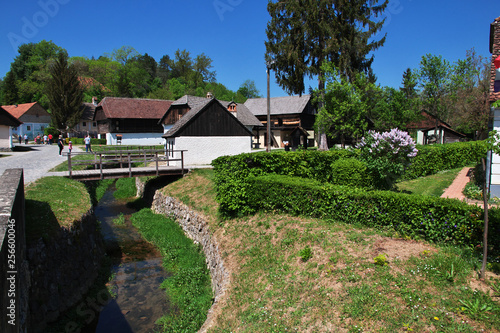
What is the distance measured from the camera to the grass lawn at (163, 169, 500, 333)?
6.11m

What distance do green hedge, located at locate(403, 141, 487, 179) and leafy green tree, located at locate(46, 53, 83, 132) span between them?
168ft

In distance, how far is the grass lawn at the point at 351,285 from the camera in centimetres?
611

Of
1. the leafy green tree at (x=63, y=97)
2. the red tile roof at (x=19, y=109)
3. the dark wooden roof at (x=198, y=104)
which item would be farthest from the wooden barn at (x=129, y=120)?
the red tile roof at (x=19, y=109)

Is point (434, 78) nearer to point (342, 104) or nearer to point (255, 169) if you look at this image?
point (342, 104)

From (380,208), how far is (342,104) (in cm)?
1724

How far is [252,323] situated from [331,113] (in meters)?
21.9

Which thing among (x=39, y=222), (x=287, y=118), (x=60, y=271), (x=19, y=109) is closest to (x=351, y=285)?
(x=60, y=271)

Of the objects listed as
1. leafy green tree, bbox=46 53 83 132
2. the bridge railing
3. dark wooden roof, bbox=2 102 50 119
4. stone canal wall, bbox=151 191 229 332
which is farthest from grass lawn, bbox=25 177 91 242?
dark wooden roof, bbox=2 102 50 119

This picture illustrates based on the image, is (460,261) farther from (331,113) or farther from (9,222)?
(331,113)

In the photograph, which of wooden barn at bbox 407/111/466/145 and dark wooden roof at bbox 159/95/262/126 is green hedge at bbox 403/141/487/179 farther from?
dark wooden roof at bbox 159/95/262/126

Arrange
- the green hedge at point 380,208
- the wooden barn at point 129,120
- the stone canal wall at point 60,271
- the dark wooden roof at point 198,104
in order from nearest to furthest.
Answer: the green hedge at point 380,208
the stone canal wall at point 60,271
the dark wooden roof at point 198,104
the wooden barn at point 129,120

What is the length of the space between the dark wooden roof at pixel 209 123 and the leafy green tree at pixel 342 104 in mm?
7911

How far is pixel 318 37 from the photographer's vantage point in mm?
27984

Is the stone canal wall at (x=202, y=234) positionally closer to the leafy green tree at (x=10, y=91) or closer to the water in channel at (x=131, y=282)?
the water in channel at (x=131, y=282)
